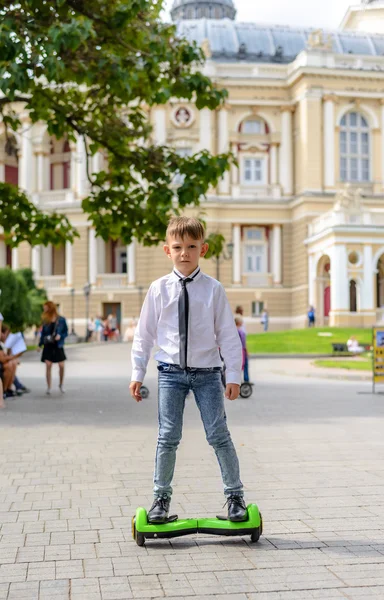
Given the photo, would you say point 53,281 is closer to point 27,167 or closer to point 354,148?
point 27,167

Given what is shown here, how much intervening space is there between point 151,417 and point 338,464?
5.06 m

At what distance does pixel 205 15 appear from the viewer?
72375 mm

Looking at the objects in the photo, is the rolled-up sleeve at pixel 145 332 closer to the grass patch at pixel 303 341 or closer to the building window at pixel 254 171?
the grass patch at pixel 303 341

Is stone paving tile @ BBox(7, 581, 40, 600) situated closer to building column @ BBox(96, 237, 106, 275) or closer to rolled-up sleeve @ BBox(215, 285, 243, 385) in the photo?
rolled-up sleeve @ BBox(215, 285, 243, 385)

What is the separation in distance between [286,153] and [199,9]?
19.6 meters

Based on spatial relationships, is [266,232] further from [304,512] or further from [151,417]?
[304,512]

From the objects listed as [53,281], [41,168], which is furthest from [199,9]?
[53,281]

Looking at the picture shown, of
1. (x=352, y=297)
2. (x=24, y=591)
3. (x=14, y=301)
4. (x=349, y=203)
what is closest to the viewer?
(x=24, y=591)

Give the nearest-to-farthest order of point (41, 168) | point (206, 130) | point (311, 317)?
point (311, 317) → point (206, 130) → point (41, 168)

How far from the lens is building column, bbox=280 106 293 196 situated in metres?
59.8

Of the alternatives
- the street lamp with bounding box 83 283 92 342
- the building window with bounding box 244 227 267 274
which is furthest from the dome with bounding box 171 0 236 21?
the street lamp with bounding box 83 283 92 342

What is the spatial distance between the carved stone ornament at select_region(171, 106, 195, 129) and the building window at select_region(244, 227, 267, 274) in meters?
8.41

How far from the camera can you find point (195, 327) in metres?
5.40

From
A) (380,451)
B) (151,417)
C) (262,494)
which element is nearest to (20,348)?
(151,417)
